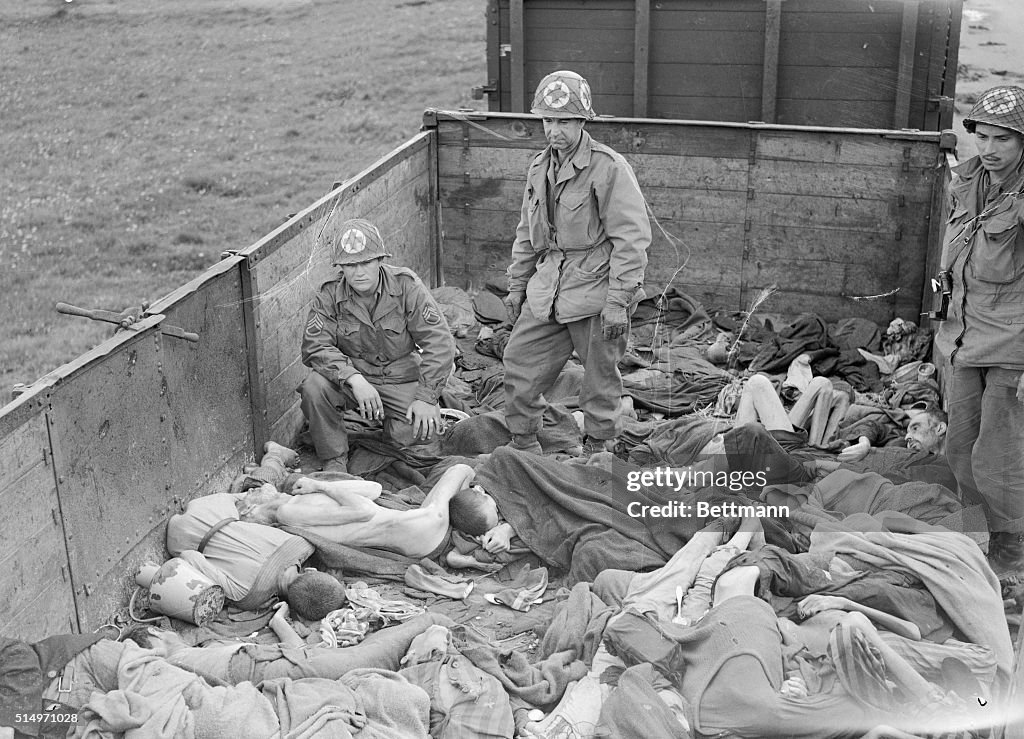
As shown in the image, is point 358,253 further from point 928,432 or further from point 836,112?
point 836,112

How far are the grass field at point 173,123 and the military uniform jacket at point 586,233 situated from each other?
4.01 m

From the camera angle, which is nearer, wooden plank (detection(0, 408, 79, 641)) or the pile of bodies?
the pile of bodies

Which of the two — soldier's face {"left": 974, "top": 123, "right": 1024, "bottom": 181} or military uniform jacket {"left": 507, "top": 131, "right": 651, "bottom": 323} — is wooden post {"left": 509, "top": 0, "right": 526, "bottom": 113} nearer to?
military uniform jacket {"left": 507, "top": 131, "right": 651, "bottom": 323}

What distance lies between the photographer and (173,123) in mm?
14906

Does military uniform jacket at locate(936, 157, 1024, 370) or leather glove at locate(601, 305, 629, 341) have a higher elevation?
military uniform jacket at locate(936, 157, 1024, 370)

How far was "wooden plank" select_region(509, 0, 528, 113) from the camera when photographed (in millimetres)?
9242

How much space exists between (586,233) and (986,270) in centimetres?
203

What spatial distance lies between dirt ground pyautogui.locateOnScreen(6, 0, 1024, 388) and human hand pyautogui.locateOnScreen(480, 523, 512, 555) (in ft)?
13.6

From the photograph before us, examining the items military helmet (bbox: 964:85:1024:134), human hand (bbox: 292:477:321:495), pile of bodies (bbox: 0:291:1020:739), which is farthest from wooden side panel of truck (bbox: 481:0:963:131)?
human hand (bbox: 292:477:321:495)

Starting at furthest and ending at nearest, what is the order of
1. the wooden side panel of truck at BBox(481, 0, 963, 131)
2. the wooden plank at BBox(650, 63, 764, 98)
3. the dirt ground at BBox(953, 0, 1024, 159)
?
1. the dirt ground at BBox(953, 0, 1024, 159)
2. the wooden plank at BBox(650, 63, 764, 98)
3. the wooden side panel of truck at BBox(481, 0, 963, 131)

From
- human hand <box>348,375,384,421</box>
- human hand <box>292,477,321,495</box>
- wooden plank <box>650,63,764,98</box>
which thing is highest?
wooden plank <box>650,63,764,98</box>

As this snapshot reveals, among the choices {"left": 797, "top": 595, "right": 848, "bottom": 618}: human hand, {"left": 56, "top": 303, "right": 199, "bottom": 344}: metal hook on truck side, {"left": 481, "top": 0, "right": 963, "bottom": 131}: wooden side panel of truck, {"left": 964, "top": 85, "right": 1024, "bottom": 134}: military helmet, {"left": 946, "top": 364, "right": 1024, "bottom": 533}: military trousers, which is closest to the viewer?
{"left": 797, "top": 595, "right": 848, "bottom": 618}: human hand

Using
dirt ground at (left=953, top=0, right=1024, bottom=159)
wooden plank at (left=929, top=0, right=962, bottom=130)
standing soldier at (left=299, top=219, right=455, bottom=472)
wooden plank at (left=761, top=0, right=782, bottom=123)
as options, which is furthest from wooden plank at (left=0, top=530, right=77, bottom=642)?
dirt ground at (left=953, top=0, right=1024, bottom=159)

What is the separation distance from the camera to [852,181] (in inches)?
322
